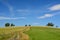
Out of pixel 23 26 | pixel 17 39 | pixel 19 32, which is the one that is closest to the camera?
pixel 17 39

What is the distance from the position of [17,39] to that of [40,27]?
5.80m

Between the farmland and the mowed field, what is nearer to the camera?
the farmland

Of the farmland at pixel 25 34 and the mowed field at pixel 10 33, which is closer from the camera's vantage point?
the farmland at pixel 25 34

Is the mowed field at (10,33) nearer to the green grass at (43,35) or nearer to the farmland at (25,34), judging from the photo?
the farmland at (25,34)

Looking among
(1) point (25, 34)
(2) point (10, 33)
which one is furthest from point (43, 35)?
(2) point (10, 33)

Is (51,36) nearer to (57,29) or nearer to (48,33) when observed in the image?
(48,33)

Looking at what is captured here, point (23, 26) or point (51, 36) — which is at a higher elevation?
point (23, 26)

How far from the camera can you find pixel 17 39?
18.9 metres

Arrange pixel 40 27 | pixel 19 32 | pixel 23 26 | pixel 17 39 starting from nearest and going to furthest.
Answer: pixel 17 39 < pixel 19 32 < pixel 23 26 < pixel 40 27

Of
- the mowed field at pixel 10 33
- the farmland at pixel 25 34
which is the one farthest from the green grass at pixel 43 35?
the mowed field at pixel 10 33

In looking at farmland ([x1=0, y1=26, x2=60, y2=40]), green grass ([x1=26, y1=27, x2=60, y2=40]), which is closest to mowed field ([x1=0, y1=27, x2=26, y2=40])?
farmland ([x1=0, y1=26, x2=60, y2=40])

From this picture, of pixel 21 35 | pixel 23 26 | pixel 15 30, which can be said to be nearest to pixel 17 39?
pixel 21 35

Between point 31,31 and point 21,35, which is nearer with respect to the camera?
point 21,35

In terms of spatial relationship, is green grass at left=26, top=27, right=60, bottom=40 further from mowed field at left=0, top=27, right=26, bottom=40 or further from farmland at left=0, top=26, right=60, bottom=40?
mowed field at left=0, top=27, right=26, bottom=40
